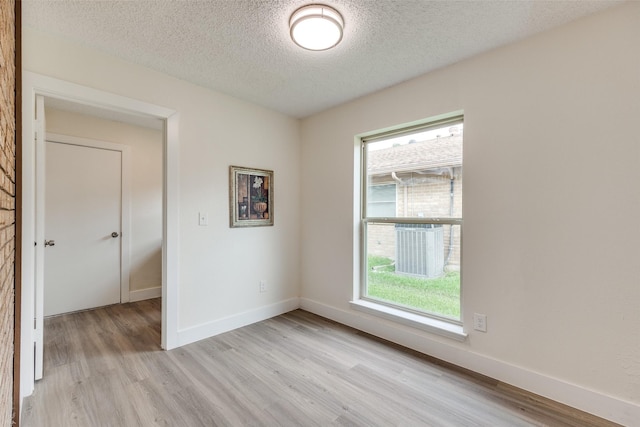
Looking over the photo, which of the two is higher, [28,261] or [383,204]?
[383,204]

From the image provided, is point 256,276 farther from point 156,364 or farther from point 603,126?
point 603,126

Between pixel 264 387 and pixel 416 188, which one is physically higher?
pixel 416 188

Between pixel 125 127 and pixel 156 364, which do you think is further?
pixel 125 127

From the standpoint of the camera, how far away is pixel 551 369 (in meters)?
1.83

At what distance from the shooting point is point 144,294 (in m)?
3.86

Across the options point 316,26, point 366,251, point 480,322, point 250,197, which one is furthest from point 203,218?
point 480,322

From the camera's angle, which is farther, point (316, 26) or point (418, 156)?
point (418, 156)

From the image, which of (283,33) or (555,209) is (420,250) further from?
(283,33)

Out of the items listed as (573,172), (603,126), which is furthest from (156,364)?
(603,126)

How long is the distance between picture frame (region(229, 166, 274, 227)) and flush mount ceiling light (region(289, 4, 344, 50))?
1.50 m

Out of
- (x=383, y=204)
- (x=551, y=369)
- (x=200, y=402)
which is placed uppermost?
(x=383, y=204)

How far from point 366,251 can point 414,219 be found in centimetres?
66

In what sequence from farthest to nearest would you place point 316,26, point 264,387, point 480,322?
point 480,322, point 264,387, point 316,26

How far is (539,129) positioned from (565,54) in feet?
1.53
